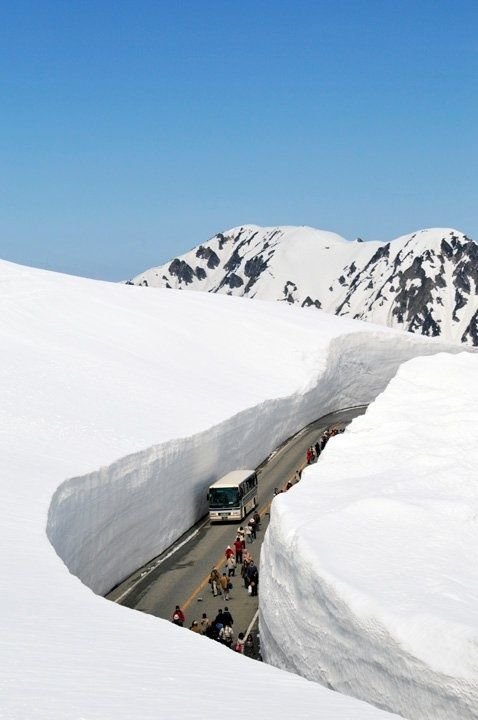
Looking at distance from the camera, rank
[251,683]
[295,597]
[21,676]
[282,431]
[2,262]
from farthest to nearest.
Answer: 1. [2,262]
2. [282,431]
3. [295,597]
4. [251,683]
5. [21,676]

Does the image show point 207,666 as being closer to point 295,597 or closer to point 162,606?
point 295,597

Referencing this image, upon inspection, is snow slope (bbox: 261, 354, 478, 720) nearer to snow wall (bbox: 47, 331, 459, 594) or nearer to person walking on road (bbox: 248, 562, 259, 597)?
person walking on road (bbox: 248, 562, 259, 597)

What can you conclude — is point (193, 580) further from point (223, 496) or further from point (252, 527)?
point (223, 496)

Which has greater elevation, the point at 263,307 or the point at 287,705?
the point at 263,307

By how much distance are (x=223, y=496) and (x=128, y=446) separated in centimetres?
628

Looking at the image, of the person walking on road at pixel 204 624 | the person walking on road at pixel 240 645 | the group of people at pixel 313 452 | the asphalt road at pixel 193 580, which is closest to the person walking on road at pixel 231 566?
the asphalt road at pixel 193 580

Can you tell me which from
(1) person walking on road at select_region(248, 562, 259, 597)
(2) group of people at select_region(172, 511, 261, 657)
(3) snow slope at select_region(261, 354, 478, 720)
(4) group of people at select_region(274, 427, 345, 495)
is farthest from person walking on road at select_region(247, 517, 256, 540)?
(3) snow slope at select_region(261, 354, 478, 720)

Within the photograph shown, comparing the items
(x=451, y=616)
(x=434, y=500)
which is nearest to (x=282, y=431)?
(x=434, y=500)

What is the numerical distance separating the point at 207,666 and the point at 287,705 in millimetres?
2729

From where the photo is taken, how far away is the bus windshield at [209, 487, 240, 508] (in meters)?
47.1

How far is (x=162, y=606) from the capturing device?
3650cm

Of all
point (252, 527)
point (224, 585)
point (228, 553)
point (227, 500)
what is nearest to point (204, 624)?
point (224, 585)

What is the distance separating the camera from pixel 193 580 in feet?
130

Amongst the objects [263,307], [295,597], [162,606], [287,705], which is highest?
[263,307]
